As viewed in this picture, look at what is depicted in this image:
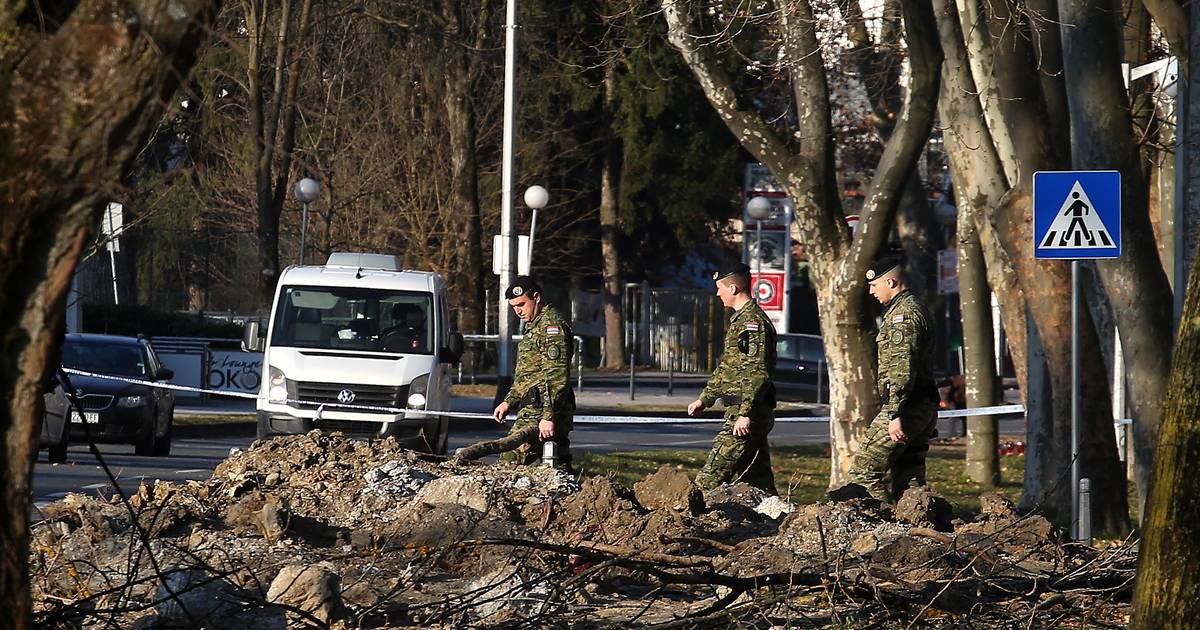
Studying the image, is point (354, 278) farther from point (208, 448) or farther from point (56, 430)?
point (208, 448)

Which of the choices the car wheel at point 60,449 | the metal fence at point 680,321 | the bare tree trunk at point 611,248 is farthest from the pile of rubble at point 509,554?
the metal fence at point 680,321

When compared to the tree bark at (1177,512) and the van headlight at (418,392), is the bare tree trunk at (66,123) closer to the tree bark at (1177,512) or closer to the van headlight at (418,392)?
the tree bark at (1177,512)

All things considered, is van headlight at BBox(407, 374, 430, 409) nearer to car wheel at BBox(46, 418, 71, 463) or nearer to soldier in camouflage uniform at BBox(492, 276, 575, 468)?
car wheel at BBox(46, 418, 71, 463)

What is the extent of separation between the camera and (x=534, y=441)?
12.1 meters

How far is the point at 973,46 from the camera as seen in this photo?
580 inches

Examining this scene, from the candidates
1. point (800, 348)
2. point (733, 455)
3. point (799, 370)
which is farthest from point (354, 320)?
point (800, 348)

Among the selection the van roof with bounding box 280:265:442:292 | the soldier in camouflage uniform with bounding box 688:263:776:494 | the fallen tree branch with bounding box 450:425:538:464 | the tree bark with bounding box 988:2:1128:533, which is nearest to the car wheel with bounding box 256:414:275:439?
the van roof with bounding box 280:265:442:292

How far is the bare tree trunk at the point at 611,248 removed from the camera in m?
47.3

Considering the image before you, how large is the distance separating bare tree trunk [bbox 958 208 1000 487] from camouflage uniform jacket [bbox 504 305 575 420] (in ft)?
26.7

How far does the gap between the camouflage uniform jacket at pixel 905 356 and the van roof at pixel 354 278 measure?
7.99 meters

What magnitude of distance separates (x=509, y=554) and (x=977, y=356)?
41.5 ft

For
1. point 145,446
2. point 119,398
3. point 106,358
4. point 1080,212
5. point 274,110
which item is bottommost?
point 145,446

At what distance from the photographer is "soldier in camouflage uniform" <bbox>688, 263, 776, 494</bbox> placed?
11.6 metres

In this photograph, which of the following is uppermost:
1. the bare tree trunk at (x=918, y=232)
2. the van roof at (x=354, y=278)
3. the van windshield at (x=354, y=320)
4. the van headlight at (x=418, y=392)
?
the bare tree trunk at (x=918, y=232)
